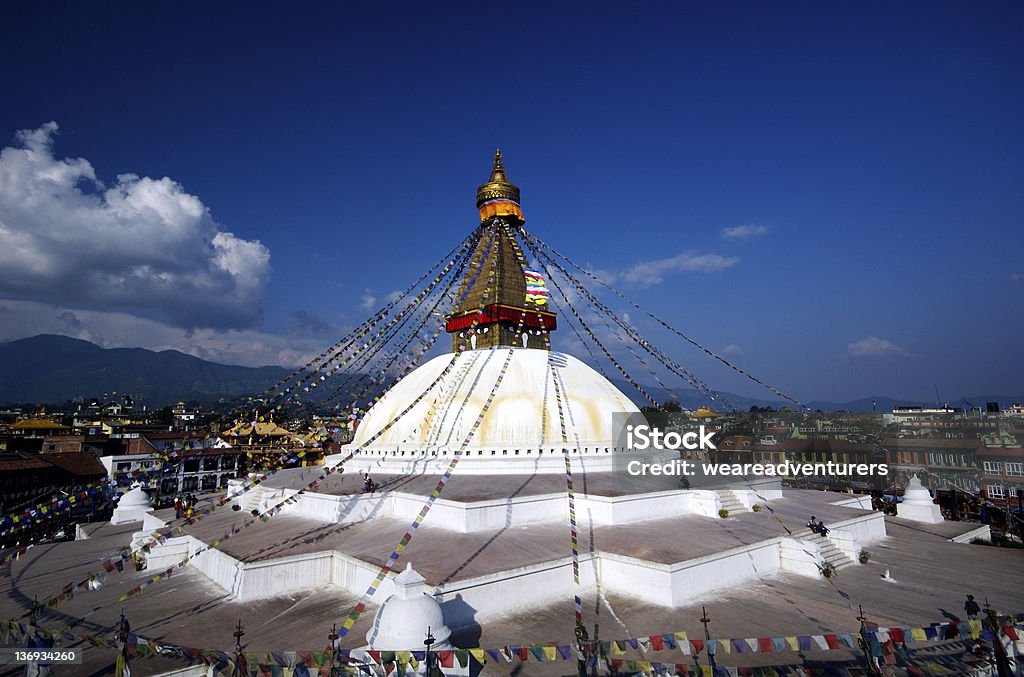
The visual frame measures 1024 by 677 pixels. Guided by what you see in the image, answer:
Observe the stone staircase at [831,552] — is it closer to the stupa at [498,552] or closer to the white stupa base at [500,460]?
the stupa at [498,552]

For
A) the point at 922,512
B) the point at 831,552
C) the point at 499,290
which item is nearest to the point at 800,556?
the point at 831,552

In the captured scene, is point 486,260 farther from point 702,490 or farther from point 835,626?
point 835,626

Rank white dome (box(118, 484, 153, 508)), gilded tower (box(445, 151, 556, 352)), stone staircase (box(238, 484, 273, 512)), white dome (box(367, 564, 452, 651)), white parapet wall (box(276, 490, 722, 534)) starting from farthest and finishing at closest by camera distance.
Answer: gilded tower (box(445, 151, 556, 352)), white dome (box(118, 484, 153, 508)), stone staircase (box(238, 484, 273, 512)), white parapet wall (box(276, 490, 722, 534)), white dome (box(367, 564, 452, 651))

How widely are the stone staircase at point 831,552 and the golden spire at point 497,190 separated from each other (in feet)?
43.0

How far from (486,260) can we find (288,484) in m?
9.07

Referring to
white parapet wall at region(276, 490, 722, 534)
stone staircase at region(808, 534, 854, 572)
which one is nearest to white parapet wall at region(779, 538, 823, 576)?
stone staircase at region(808, 534, 854, 572)

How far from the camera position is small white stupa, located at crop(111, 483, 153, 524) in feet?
49.1

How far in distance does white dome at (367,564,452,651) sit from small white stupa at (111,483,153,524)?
1264cm

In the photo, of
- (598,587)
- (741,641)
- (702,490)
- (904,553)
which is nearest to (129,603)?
(598,587)

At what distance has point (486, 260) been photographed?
58.8 ft

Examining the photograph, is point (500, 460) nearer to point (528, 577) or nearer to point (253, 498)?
point (528, 577)

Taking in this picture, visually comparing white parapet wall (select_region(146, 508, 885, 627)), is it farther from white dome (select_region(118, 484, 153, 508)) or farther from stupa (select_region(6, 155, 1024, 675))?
white dome (select_region(118, 484, 153, 508))

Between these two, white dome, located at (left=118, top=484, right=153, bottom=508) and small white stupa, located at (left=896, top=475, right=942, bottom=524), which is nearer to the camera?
small white stupa, located at (left=896, top=475, right=942, bottom=524)

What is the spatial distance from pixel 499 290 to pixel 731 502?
355 inches
